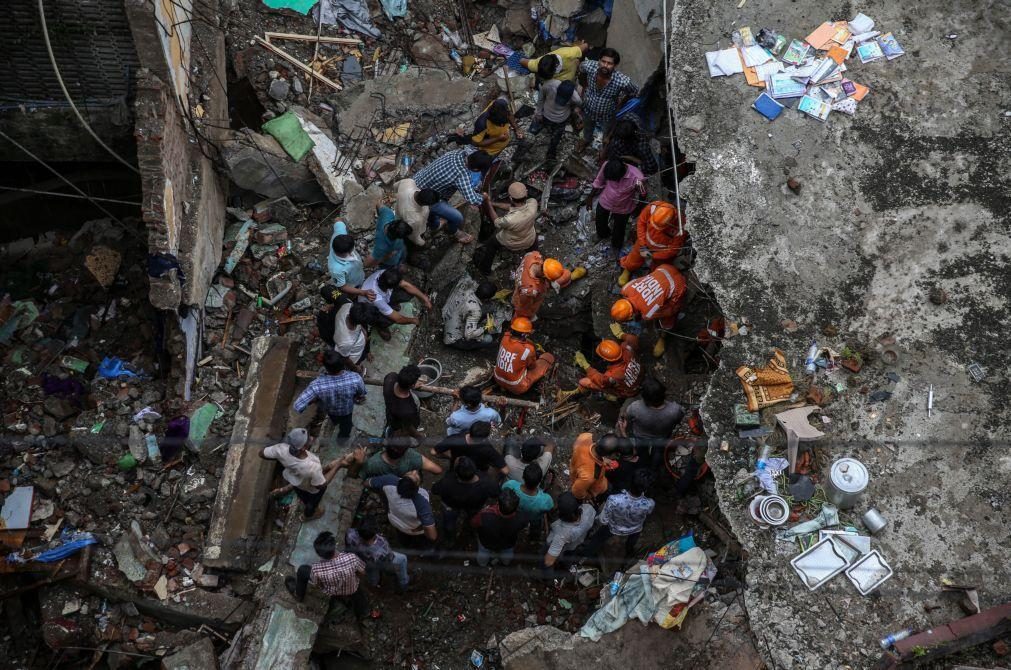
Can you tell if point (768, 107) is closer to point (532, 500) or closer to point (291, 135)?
point (532, 500)

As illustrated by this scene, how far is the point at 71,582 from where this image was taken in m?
7.18

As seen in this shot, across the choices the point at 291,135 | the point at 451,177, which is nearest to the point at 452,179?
the point at 451,177

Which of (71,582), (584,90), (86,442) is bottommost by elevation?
(71,582)

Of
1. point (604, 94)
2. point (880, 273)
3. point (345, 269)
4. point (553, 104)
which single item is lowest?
point (880, 273)

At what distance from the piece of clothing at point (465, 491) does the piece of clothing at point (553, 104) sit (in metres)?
4.44

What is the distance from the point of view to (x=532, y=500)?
6703 mm

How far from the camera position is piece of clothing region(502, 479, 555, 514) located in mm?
6691

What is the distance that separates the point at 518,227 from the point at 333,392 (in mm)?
2646

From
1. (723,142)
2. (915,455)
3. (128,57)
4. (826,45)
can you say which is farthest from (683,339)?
(128,57)

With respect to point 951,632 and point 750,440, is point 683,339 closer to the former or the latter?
point 750,440

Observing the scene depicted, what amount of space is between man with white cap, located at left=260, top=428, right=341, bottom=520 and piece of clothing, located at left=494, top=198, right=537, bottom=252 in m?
2.97

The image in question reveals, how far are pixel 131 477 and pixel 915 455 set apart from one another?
6.54 metres

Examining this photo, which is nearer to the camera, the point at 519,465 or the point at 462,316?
the point at 519,465

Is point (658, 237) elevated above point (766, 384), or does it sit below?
above
